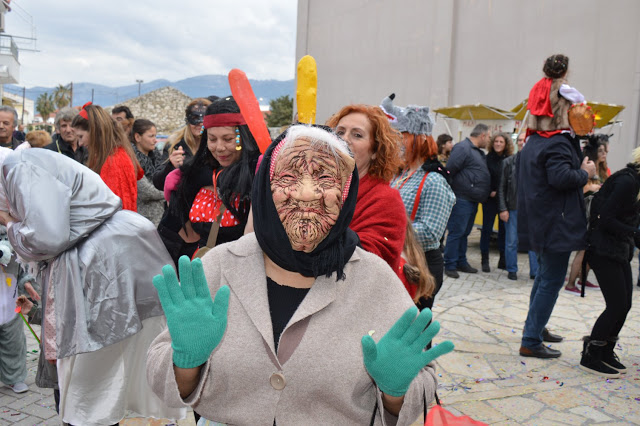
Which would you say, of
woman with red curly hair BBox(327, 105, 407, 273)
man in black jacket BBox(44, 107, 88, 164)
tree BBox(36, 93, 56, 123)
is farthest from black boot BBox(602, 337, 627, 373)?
tree BBox(36, 93, 56, 123)

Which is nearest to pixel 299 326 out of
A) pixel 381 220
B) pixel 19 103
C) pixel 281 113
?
pixel 381 220

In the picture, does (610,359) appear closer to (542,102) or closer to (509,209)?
(542,102)

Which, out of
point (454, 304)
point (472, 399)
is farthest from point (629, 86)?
point (472, 399)

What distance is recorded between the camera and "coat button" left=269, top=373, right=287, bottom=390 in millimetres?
1582

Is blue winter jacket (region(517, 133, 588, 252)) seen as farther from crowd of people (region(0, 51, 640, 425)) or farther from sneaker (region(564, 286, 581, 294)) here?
sneaker (region(564, 286, 581, 294))

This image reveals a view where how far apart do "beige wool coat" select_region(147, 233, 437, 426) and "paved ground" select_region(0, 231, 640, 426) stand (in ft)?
7.37

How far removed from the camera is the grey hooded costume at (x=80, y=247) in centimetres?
249

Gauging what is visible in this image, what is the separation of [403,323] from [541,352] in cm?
392

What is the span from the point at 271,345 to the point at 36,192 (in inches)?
61.1

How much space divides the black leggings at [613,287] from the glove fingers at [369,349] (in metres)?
3.44

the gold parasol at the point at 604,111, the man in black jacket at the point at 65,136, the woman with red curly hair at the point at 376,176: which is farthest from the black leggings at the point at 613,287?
the gold parasol at the point at 604,111

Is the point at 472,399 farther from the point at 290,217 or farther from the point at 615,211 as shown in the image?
the point at 290,217

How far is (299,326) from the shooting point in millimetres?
1628

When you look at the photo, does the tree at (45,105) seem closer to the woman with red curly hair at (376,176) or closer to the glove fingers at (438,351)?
the woman with red curly hair at (376,176)
